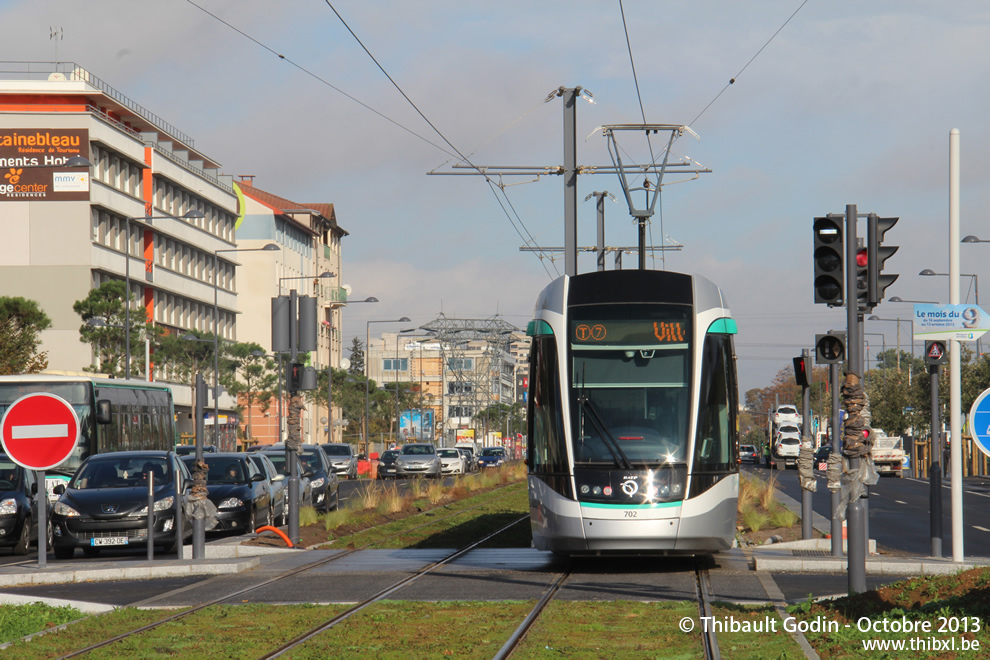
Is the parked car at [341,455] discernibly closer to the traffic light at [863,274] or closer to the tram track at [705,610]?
the tram track at [705,610]

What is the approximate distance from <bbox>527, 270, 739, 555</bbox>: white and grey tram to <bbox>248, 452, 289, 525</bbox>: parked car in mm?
11371

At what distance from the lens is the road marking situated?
16.1 metres

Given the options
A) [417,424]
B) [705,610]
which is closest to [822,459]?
[705,610]

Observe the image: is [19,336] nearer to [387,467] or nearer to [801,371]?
[387,467]

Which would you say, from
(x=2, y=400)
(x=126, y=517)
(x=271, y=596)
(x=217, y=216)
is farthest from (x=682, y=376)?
(x=217, y=216)

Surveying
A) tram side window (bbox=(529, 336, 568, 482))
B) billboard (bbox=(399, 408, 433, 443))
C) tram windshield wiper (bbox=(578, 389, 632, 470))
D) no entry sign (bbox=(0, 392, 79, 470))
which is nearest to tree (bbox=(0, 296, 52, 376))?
no entry sign (bbox=(0, 392, 79, 470))

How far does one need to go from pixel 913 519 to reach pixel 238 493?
582 inches

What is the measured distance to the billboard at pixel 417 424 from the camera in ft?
396

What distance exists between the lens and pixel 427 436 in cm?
13225

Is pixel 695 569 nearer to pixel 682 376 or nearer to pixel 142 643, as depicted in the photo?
pixel 682 376

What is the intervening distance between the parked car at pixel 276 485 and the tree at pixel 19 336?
19166 millimetres

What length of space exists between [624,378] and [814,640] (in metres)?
6.50

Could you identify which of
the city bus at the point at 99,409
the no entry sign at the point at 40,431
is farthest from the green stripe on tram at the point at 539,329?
the city bus at the point at 99,409

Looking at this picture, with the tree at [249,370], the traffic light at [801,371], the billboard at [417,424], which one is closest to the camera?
the traffic light at [801,371]
